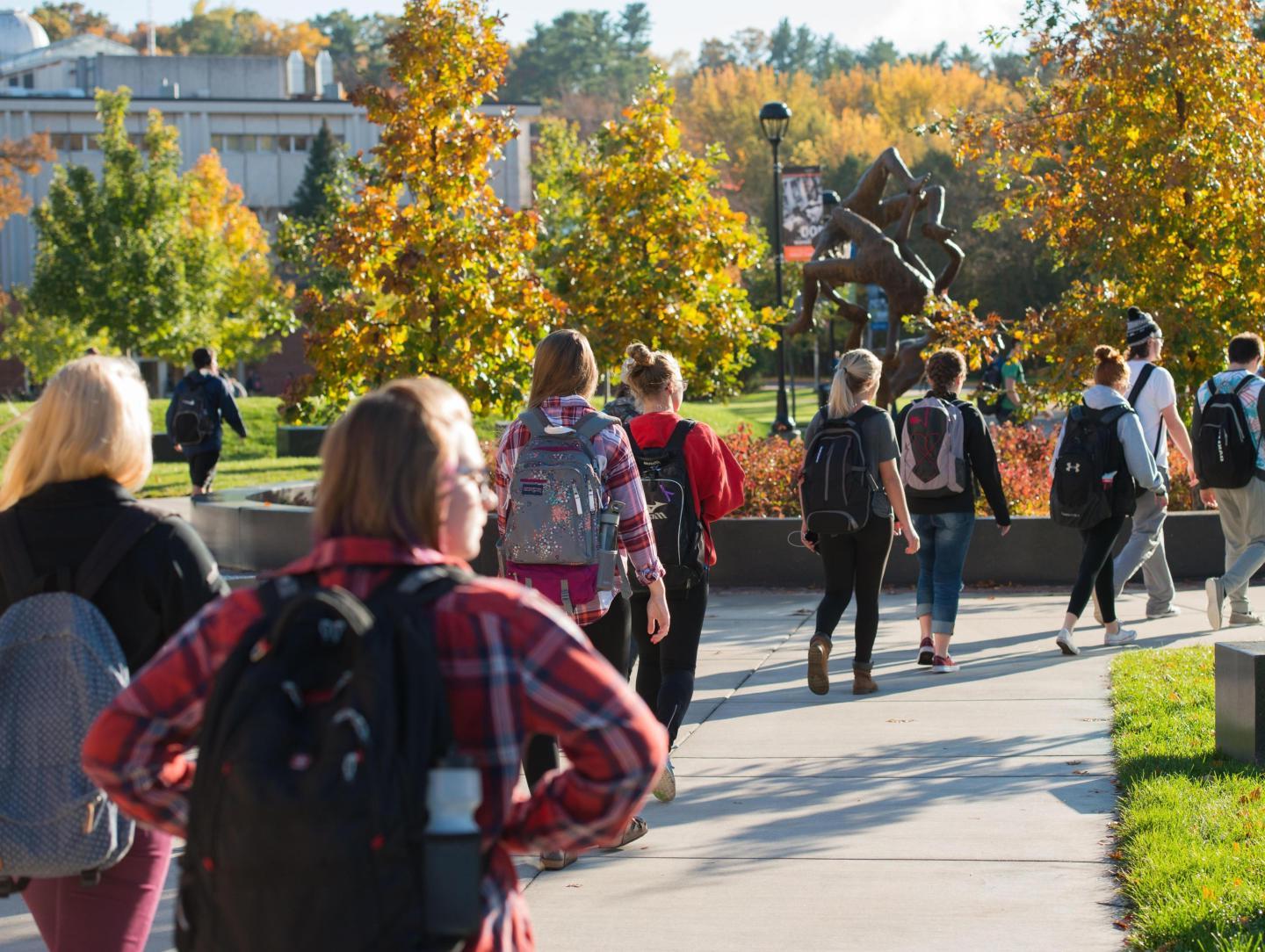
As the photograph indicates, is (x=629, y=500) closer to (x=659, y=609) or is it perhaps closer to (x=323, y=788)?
(x=659, y=609)

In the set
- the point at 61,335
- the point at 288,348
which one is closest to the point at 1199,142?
the point at 61,335

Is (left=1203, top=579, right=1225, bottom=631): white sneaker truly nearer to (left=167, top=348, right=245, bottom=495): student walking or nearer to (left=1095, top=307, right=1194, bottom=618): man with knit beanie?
→ (left=1095, top=307, right=1194, bottom=618): man with knit beanie

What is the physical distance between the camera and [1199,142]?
44.5 feet

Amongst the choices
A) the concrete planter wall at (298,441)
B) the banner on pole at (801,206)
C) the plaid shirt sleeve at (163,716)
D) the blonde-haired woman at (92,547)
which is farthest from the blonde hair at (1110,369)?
the banner on pole at (801,206)

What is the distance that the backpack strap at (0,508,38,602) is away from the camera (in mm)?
3082

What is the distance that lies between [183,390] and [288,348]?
5614cm

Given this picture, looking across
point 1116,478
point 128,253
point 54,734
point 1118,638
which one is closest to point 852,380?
point 1116,478

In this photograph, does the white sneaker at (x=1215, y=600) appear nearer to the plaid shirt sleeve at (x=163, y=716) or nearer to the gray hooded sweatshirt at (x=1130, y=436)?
the gray hooded sweatshirt at (x=1130, y=436)

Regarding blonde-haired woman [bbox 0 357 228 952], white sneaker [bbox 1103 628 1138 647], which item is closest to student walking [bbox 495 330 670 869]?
blonde-haired woman [bbox 0 357 228 952]

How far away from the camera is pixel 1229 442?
9516 millimetres

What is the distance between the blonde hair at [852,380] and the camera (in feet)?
25.0

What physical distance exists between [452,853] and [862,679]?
6.28 m

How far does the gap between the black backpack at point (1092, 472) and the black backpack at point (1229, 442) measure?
0.95m

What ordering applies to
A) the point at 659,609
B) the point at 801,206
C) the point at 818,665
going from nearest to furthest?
the point at 659,609 < the point at 818,665 < the point at 801,206
